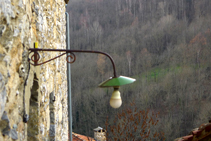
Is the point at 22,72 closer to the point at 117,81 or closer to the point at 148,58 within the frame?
the point at 117,81

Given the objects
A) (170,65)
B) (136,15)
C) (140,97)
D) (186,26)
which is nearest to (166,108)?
(140,97)

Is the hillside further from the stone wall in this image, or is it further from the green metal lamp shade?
the green metal lamp shade

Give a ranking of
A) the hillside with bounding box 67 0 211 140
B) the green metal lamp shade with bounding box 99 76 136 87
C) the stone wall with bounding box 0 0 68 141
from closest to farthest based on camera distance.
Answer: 1. the stone wall with bounding box 0 0 68 141
2. the green metal lamp shade with bounding box 99 76 136 87
3. the hillside with bounding box 67 0 211 140


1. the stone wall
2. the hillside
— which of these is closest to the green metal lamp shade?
the stone wall

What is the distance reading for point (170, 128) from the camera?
16.9 m

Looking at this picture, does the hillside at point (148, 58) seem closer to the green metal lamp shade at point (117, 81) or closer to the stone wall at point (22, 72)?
the stone wall at point (22, 72)

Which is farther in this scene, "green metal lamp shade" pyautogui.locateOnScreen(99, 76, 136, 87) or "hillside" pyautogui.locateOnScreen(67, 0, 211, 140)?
"hillside" pyautogui.locateOnScreen(67, 0, 211, 140)

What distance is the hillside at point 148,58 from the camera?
19312 mm

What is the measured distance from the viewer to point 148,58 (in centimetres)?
2427

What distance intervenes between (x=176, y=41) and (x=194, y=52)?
2.54 meters

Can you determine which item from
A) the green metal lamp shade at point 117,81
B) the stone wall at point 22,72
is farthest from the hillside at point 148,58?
the green metal lamp shade at point 117,81

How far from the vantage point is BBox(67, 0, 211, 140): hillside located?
19312 millimetres

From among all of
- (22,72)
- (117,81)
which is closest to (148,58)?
(117,81)

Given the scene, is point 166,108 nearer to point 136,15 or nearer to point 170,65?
point 170,65
